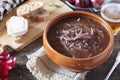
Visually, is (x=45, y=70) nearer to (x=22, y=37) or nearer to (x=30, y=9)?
(x=22, y=37)

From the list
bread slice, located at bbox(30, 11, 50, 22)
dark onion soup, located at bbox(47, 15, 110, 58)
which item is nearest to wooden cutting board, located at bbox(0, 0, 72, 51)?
bread slice, located at bbox(30, 11, 50, 22)

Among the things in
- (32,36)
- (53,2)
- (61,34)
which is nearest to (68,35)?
(61,34)

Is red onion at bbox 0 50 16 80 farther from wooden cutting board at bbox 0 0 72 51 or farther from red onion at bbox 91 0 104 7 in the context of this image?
red onion at bbox 91 0 104 7

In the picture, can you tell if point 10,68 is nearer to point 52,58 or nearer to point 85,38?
point 52,58

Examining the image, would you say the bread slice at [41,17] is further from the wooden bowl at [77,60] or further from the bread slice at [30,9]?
the wooden bowl at [77,60]

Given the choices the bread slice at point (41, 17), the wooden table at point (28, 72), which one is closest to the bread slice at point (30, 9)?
the bread slice at point (41, 17)

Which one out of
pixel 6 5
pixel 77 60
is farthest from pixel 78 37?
pixel 6 5
